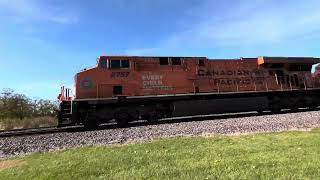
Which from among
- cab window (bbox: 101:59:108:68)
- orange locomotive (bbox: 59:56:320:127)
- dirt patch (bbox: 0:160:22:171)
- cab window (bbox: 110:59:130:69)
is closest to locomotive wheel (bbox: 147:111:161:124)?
orange locomotive (bbox: 59:56:320:127)

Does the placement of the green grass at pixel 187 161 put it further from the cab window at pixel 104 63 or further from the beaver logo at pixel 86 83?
the cab window at pixel 104 63

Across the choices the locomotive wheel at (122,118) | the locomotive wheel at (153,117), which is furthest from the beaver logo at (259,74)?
the locomotive wheel at (122,118)

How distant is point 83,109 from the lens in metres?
17.3

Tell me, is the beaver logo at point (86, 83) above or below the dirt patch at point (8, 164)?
above

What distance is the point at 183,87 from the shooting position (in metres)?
19.5

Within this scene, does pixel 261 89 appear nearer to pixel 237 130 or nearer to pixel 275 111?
pixel 275 111

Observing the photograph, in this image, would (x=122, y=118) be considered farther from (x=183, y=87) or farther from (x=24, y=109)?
(x=24, y=109)

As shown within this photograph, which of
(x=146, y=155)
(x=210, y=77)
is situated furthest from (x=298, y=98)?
(x=146, y=155)

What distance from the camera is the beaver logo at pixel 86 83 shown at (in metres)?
17.5

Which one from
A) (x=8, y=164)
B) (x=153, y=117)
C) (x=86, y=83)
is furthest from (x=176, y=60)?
(x=8, y=164)

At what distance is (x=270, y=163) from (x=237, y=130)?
5789mm

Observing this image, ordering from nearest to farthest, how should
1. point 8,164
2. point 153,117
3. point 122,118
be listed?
point 8,164 → point 122,118 → point 153,117

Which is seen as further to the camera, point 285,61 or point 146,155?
point 285,61

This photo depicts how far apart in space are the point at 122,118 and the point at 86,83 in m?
2.32
